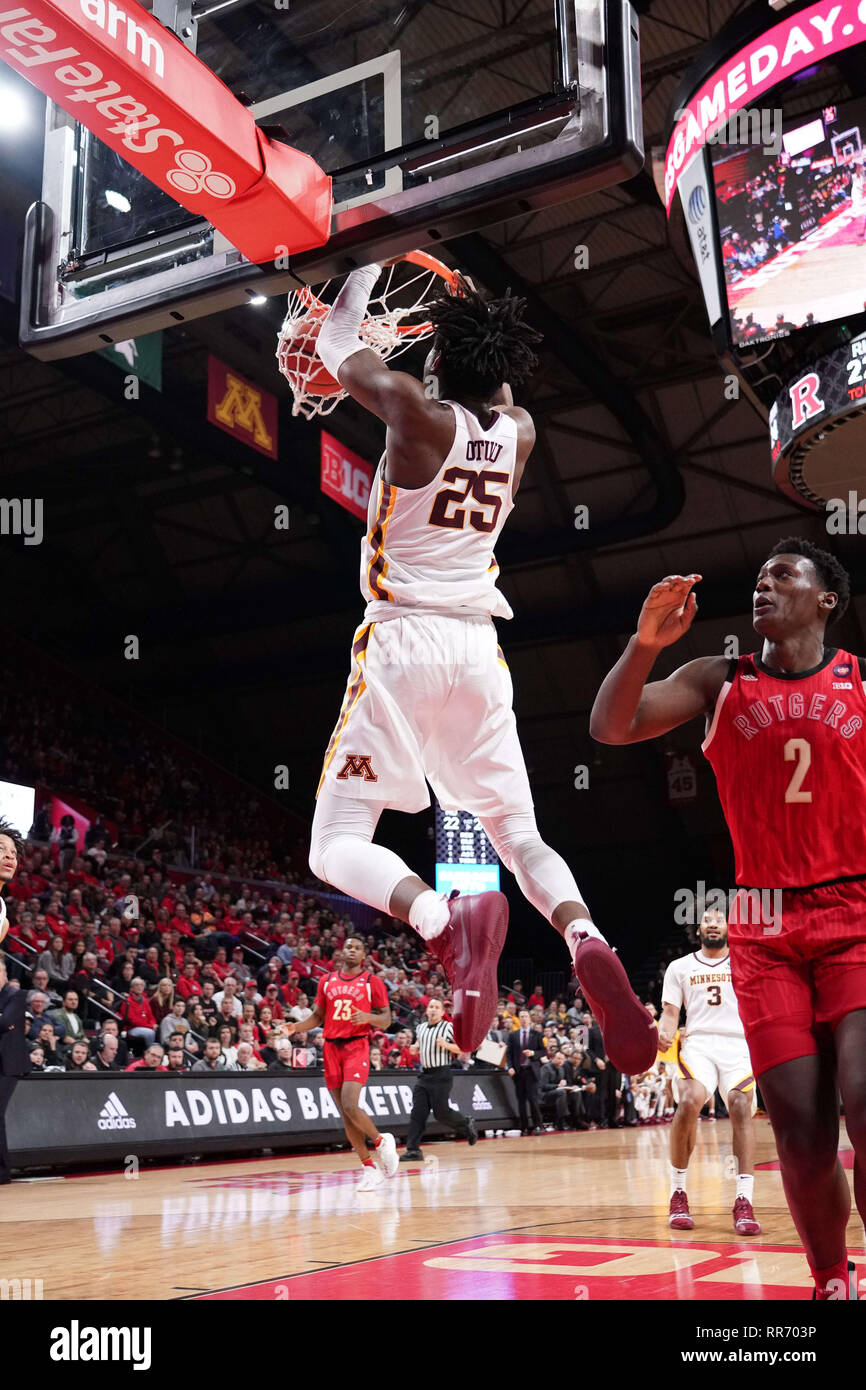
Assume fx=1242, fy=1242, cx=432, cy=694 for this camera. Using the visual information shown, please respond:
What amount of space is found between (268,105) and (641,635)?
2.66 m

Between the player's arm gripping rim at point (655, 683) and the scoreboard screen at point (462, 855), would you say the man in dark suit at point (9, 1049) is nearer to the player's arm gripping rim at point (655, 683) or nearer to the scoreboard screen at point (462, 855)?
the player's arm gripping rim at point (655, 683)

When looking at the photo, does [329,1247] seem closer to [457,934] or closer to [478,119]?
[457,934]

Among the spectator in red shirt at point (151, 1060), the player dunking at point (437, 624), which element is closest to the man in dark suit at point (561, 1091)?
the spectator in red shirt at point (151, 1060)

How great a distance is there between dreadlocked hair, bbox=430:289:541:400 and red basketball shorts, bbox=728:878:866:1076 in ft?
5.90

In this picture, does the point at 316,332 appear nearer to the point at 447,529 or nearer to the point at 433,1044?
the point at 447,529

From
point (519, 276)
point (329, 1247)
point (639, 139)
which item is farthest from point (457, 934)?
point (519, 276)

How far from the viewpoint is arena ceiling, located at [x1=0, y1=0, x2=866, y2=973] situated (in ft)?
61.4

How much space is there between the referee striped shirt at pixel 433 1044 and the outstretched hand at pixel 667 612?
32.3 ft

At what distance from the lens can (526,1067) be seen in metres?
18.2

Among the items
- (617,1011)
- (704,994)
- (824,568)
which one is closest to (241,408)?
(704,994)

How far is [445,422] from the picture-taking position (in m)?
3.53

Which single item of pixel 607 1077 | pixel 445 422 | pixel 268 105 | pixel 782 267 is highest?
pixel 782 267

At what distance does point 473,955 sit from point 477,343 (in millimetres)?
1813
